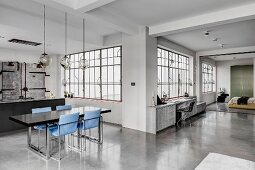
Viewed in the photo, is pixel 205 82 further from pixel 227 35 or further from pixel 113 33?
pixel 113 33

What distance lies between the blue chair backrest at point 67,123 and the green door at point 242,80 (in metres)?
12.3

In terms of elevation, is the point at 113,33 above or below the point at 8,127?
above

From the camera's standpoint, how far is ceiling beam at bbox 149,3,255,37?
12.7 ft

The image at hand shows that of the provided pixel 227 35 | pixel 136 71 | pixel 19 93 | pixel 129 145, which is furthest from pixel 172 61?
pixel 19 93

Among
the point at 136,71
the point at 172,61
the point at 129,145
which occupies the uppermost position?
the point at 172,61

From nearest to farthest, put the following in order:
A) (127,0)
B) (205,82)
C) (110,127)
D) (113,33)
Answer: (127,0)
(110,127)
(113,33)
(205,82)

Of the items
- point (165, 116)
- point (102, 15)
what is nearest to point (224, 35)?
point (165, 116)

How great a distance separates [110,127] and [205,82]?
26.4 feet

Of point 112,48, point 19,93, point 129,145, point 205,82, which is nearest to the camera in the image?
point 129,145

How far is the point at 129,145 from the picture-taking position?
4.19 metres

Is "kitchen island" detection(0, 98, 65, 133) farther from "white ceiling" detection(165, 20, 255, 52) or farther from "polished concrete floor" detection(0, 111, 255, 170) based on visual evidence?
"white ceiling" detection(165, 20, 255, 52)

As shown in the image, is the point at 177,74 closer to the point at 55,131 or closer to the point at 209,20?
the point at 209,20

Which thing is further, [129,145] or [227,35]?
[227,35]

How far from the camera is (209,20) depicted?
14.2ft
